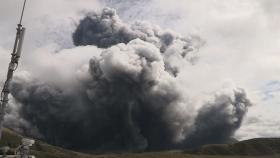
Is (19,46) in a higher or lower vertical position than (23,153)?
higher

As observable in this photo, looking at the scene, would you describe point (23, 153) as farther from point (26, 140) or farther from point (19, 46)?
point (19, 46)

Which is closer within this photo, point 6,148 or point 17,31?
point 17,31

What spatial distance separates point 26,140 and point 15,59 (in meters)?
12.2

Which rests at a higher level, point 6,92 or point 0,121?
point 6,92

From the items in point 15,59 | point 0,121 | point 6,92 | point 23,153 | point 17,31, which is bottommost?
point 23,153

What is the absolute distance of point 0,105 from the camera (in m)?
56.1

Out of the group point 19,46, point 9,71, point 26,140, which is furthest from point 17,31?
point 26,140

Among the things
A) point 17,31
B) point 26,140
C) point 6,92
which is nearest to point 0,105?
point 6,92

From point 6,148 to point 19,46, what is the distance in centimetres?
1621

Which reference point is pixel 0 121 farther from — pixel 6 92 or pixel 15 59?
pixel 15 59

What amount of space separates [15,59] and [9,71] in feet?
6.37

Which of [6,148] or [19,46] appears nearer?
[19,46]

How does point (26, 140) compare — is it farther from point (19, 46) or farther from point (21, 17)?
point (21, 17)

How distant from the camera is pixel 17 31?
5562cm
